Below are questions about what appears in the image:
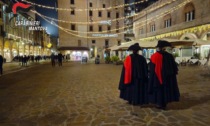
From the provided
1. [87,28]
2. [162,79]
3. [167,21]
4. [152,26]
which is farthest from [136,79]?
[87,28]

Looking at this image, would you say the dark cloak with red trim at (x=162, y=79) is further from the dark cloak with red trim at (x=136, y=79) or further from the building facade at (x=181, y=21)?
the building facade at (x=181, y=21)

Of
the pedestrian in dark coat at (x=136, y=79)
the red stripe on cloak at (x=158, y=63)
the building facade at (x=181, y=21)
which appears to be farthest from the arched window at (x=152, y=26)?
the red stripe on cloak at (x=158, y=63)

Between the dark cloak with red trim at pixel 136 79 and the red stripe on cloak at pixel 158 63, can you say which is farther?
the dark cloak with red trim at pixel 136 79

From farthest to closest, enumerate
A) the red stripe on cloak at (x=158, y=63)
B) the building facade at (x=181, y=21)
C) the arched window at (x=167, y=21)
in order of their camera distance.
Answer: the arched window at (x=167, y=21)
the building facade at (x=181, y=21)
the red stripe on cloak at (x=158, y=63)

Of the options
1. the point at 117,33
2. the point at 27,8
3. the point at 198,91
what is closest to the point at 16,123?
the point at 198,91

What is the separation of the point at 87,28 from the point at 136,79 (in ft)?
141

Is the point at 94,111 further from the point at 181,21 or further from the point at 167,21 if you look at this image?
the point at 167,21

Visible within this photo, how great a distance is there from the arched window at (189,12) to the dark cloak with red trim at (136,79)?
22.0 metres

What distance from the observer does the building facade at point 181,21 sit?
2181 centimetres

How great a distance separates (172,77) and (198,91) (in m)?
3.13

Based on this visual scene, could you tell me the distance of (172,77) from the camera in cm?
516

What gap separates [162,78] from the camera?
5016mm

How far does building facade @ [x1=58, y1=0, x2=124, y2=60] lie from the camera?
45.6m

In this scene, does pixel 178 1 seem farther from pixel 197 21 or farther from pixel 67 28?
pixel 67 28
